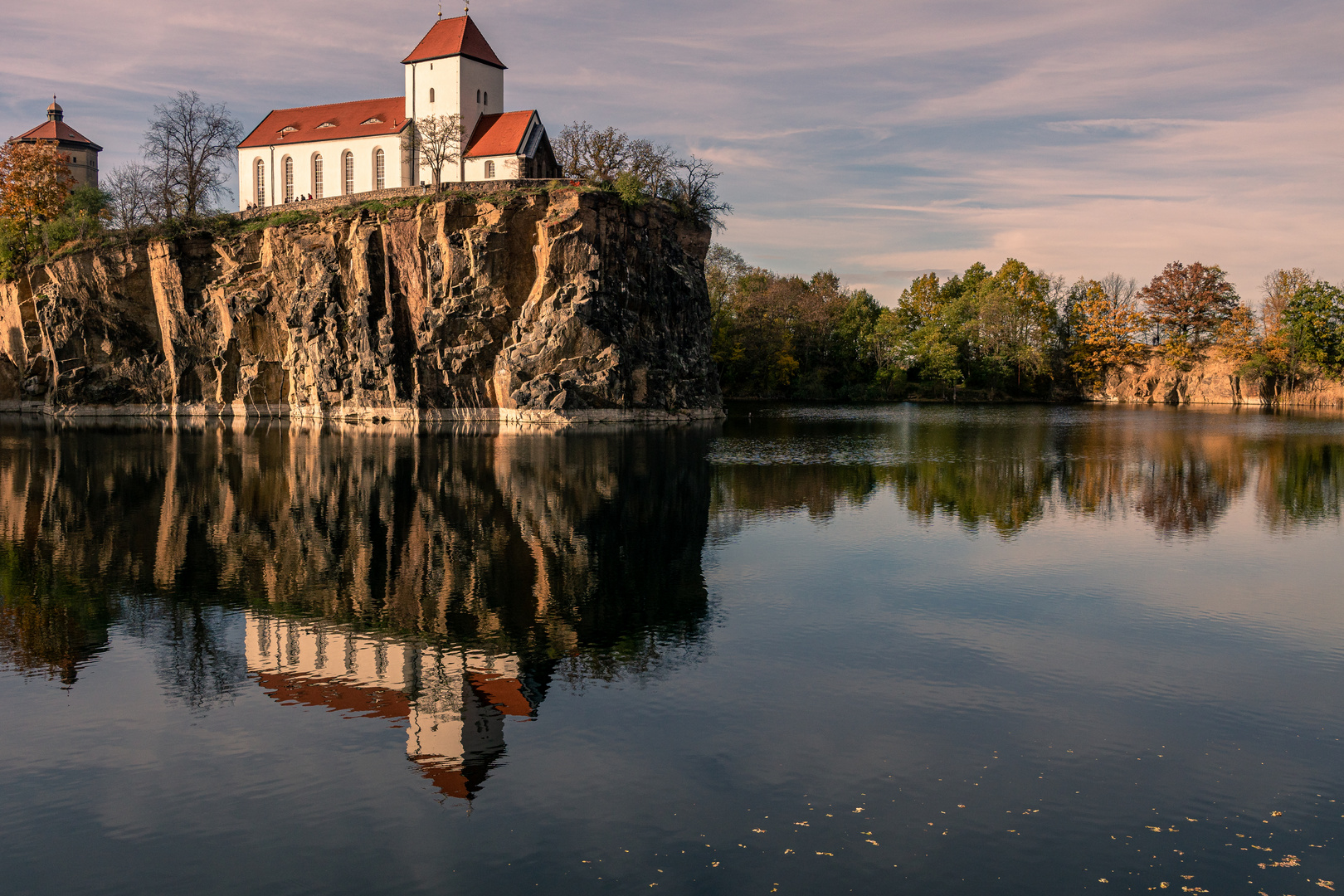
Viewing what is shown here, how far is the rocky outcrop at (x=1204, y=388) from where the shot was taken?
93.0 meters

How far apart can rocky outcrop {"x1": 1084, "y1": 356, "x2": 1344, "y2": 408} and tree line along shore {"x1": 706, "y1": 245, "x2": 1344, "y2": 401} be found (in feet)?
2.22

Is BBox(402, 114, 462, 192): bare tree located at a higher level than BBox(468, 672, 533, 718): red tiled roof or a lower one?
higher

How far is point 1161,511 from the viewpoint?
2625cm

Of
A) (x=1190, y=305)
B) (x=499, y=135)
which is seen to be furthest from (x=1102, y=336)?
(x=499, y=135)

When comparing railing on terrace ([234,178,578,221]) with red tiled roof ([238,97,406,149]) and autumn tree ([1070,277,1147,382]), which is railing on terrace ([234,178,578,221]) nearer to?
red tiled roof ([238,97,406,149])

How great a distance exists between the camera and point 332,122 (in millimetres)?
70188

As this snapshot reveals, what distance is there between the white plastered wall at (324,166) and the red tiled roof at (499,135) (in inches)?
234

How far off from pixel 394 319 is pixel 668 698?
55419 millimetres

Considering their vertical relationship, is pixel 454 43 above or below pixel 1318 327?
above

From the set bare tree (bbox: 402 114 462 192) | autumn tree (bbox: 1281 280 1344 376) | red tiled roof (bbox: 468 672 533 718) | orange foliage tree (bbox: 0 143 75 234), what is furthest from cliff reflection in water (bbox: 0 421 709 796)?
autumn tree (bbox: 1281 280 1344 376)

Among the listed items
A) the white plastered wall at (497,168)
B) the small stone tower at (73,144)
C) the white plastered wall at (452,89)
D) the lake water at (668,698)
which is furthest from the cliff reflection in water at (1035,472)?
the small stone tower at (73,144)

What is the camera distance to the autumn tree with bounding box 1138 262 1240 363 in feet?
326

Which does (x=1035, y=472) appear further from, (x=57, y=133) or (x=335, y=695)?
(x=57, y=133)

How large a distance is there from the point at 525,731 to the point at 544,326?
48749 mm
